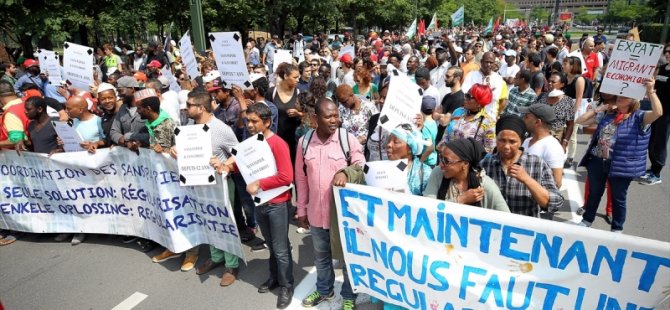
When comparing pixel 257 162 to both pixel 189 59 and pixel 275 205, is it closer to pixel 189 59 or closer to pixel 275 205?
pixel 275 205

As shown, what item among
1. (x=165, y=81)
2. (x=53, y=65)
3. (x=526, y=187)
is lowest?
(x=526, y=187)

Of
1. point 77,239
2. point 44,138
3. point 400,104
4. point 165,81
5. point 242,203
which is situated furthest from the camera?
point 165,81

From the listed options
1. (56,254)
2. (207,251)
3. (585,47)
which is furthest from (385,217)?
(585,47)

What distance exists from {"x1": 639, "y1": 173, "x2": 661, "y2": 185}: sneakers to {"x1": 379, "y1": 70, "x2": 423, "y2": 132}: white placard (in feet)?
16.7

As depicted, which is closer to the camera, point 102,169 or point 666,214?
point 102,169

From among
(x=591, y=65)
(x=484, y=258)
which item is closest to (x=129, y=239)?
(x=484, y=258)

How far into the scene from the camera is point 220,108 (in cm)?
550

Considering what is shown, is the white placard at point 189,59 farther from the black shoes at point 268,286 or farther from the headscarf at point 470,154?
the headscarf at point 470,154

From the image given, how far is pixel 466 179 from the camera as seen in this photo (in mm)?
2850

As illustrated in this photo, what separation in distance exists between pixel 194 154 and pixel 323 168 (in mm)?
1326

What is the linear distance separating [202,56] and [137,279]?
5738mm

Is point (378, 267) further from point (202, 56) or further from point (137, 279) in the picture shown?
point (202, 56)

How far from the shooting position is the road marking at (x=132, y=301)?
3916 mm

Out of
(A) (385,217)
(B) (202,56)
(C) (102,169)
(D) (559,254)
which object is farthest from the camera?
(B) (202,56)
